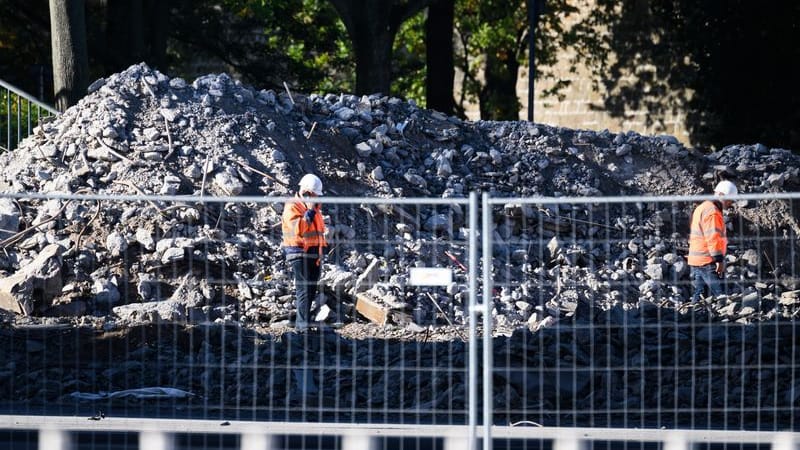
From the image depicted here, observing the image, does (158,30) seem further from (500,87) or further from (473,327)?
(473,327)

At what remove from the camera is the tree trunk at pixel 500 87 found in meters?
31.4

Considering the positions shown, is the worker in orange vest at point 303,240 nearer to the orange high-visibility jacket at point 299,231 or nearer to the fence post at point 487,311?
the orange high-visibility jacket at point 299,231

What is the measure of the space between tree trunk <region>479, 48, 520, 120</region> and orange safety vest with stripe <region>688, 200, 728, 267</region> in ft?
55.6

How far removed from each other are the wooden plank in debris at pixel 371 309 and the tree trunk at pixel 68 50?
23.9 ft

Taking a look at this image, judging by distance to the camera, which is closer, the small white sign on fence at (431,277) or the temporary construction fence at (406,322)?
the small white sign on fence at (431,277)

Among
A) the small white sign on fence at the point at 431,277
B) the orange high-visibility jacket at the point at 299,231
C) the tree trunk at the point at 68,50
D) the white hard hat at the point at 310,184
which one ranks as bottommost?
the small white sign on fence at the point at 431,277

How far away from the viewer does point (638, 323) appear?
12180 millimetres

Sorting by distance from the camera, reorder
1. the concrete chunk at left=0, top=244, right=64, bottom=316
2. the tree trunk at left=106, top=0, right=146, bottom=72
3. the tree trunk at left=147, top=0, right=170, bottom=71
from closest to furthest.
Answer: the concrete chunk at left=0, top=244, right=64, bottom=316 → the tree trunk at left=106, top=0, right=146, bottom=72 → the tree trunk at left=147, top=0, right=170, bottom=71

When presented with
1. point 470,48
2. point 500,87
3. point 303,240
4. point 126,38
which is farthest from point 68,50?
point 470,48

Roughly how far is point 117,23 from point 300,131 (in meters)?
7.94

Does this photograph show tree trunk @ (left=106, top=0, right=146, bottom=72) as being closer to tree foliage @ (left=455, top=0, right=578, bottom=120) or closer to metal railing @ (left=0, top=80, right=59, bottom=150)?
metal railing @ (left=0, top=80, right=59, bottom=150)

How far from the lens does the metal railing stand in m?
18.3

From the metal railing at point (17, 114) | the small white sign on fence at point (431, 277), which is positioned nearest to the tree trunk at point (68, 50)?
the metal railing at point (17, 114)

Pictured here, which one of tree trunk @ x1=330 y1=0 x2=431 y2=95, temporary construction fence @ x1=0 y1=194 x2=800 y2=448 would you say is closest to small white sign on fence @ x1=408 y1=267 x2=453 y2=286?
temporary construction fence @ x1=0 y1=194 x2=800 y2=448
